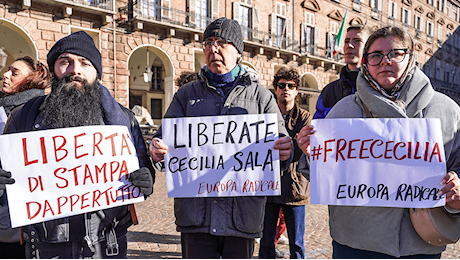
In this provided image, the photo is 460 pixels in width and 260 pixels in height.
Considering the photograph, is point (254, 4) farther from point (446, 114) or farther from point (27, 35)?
point (446, 114)

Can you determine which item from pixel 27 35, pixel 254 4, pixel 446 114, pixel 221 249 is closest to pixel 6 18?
Result: pixel 27 35

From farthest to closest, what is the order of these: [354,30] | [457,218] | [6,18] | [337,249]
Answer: [6,18]
[354,30]
[337,249]
[457,218]

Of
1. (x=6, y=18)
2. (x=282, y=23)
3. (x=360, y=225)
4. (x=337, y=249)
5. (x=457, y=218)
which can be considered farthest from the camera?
(x=282, y=23)

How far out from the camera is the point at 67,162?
1.63m

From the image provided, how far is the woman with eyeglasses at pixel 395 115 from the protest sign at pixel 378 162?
→ 0.17ft

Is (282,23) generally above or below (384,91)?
above

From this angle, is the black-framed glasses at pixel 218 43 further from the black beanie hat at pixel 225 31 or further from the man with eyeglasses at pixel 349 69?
the man with eyeglasses at pixel 349 69

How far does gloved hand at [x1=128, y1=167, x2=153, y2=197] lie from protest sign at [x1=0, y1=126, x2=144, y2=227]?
4 cm

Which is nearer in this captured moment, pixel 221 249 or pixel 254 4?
pixel 221 249

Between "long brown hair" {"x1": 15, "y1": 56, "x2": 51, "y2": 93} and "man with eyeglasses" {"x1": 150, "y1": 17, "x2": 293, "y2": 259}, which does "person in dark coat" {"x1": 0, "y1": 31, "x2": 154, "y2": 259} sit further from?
"long brown hair" {"x1": 15, "y1": 56, "x2": 51, "y2": 93}

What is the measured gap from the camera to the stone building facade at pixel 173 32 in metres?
11.9

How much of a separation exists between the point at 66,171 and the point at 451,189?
1.86 m

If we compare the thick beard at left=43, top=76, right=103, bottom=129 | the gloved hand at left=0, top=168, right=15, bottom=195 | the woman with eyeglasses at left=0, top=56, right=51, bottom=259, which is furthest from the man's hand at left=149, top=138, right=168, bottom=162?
the woman with eyeglasses at left=0, top=56, right=51, bottom=259

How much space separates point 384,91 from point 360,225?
67 cm
